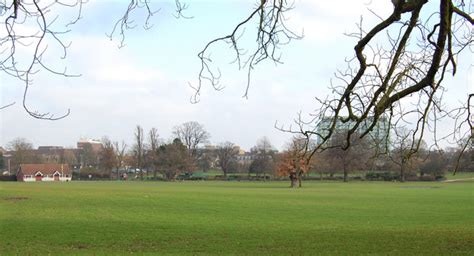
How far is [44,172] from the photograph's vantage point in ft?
362

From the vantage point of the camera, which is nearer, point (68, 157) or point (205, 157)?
point (205, 157)

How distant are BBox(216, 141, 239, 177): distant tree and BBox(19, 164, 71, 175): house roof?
33.7m

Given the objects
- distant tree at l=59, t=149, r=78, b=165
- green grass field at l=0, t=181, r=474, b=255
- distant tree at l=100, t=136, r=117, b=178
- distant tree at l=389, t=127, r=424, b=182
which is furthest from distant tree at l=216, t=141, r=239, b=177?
distant tree at l=389, t=127, r=424, b=182

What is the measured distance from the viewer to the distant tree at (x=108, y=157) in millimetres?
113375

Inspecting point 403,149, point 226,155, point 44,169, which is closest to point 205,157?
point 226,155

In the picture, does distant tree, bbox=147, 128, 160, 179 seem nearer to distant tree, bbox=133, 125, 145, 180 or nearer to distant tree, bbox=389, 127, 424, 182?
distant tree, bbox=133, 125, 145, 180

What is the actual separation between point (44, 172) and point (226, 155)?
3930 centimetres

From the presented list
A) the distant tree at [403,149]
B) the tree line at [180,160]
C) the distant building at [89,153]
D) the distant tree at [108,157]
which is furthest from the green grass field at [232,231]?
the distant building at [89,153]

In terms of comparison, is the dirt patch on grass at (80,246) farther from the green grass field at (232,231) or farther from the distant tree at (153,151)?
the distant tree at (153,151)

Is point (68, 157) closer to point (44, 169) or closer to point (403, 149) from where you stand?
point (44, 169)

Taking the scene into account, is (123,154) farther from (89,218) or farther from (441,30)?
(441,30)

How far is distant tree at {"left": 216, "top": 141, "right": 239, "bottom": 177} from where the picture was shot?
11656 cm

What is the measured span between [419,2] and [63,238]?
14331 mm

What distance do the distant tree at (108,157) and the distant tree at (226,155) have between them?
76.8ft
